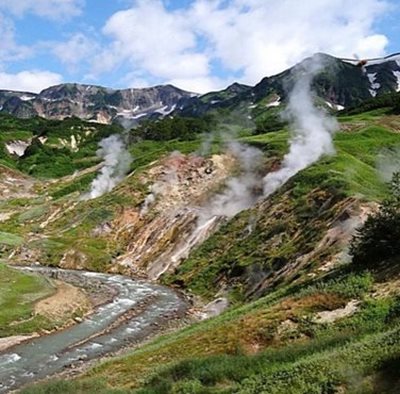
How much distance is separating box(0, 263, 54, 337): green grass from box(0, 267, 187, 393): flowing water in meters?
2.15

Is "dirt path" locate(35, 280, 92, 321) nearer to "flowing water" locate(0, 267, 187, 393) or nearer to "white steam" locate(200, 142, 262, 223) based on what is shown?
"flowing water" locate(0, 267, 187, 393)

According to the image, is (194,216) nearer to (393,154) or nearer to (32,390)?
(393,154)

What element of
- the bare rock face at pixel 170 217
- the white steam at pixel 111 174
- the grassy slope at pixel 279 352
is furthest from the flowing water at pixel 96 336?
the white steam at pixel 111 174

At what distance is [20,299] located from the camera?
60812mm

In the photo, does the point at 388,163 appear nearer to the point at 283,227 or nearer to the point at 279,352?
the point at 283,227

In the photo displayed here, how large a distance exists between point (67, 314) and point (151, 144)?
107336 millimetres

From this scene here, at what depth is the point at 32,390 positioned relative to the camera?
29.9 metres

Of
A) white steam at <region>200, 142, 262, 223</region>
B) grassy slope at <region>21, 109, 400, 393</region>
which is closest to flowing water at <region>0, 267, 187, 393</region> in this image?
grassy slope at <region>21, 109, 400, 393</region>

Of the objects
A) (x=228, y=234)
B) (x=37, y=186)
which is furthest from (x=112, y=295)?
(x=37, y=186)

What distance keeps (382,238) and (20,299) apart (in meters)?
36.1

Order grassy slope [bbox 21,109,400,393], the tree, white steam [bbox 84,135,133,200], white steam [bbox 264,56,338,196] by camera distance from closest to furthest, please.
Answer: grassy slope [bbox 21,109,400,393] < the tree < white steam [bbox 264,56,338,196] < white steam [bbox 84,135,133,200]

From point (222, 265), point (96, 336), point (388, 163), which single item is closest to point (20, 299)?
point (96, 336)

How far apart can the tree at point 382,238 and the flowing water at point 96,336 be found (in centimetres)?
2117

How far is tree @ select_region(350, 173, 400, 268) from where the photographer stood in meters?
37.1
